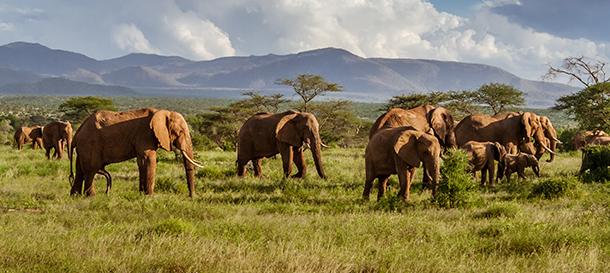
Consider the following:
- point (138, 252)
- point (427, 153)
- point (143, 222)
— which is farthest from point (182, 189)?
point (138, 252)

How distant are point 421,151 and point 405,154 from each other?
0.35 meters

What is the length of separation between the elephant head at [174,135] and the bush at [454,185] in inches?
218

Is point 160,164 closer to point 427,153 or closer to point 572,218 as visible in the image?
point 427,153

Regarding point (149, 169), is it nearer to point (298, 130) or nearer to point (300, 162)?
point (298, 130)

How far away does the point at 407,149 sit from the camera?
12.3m

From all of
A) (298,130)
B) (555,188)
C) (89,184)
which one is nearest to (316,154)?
(298,130)

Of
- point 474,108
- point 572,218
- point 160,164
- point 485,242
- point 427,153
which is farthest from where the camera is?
point 474,108

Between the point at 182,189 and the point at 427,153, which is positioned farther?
the point at 182,189

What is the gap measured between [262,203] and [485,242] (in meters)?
5.61

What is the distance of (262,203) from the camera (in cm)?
1228

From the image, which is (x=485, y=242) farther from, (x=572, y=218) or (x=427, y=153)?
(x=427, y=153)

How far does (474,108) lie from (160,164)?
53651 mm

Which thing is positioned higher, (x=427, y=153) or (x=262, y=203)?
(x=427, y=153)

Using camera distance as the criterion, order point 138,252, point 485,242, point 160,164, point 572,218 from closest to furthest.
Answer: point 138,252, point 485,242, point 572,218, point 160,164
